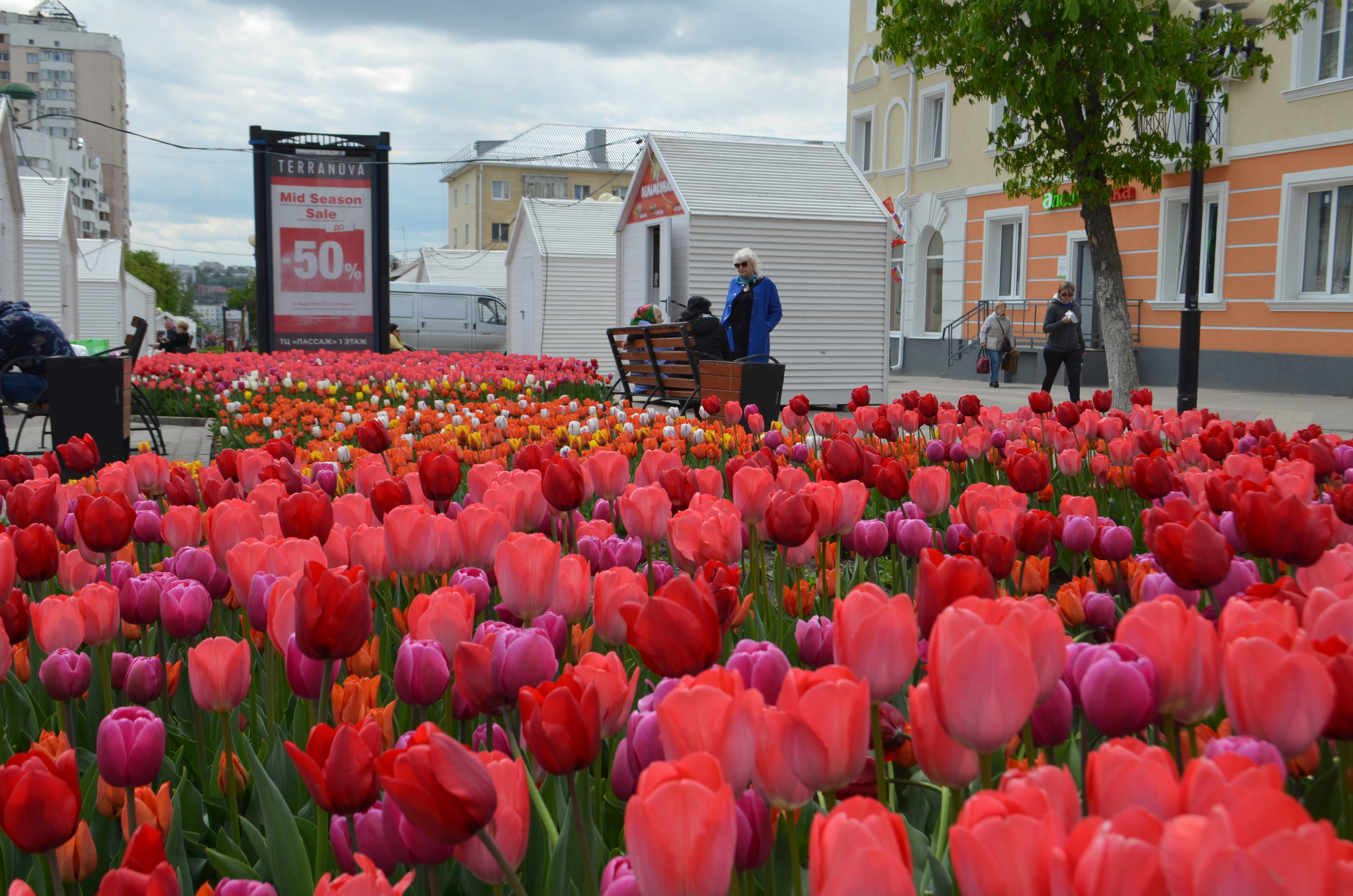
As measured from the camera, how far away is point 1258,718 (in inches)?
34.7

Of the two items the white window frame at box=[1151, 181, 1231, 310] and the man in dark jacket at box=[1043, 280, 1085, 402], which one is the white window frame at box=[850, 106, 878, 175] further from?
the man in dark jacket at box=[1043, 280, 1085, 402]

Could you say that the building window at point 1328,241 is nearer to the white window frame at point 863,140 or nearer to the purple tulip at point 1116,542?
A: the white window frame at point 863,140

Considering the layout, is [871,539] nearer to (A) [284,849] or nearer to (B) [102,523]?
(A) [284,849]

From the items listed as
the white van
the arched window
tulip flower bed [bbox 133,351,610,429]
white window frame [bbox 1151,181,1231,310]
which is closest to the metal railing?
white window frame [bbox 1151,181,1231,310]

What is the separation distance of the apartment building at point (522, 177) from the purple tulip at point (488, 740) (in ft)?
234

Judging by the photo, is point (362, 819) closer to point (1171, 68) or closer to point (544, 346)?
point (1171, 68)

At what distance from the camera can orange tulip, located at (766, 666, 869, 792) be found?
843mm

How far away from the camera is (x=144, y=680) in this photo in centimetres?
164

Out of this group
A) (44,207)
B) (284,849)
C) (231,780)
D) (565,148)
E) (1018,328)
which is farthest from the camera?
(565,148)

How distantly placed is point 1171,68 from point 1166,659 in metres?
12.6

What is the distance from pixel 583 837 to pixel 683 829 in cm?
32

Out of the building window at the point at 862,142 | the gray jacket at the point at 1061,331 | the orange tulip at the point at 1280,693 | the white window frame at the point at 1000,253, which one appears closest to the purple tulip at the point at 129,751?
the orange tulip at the point at 1280,693

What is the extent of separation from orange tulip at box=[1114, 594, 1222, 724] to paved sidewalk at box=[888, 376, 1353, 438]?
9490 millimetres

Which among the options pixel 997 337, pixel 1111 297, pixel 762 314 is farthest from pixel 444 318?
pixel 1111 297
